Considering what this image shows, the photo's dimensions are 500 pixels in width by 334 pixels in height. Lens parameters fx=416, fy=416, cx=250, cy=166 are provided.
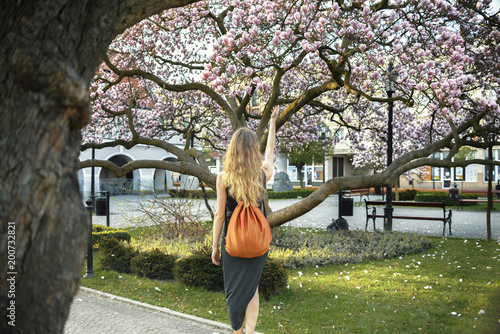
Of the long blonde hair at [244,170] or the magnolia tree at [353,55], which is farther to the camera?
the magnolia tree at [353,55]

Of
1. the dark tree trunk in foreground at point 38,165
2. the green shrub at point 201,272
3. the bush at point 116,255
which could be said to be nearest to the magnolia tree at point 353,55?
the bush at point 116,255

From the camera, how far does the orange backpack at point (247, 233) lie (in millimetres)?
3574

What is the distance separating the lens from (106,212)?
13.8 metres

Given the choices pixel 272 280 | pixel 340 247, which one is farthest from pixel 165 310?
pixel 340 247

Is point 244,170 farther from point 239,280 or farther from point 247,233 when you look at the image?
point 239,280

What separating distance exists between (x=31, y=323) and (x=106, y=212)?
1298 centimetres

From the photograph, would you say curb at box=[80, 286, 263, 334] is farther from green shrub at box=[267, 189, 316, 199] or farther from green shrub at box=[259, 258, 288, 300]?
green shrub at box=[267, 189, 316, 199]

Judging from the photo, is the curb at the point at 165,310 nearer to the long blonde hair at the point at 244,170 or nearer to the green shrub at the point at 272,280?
the green shrub at the point at 272,280

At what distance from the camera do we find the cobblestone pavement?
189 inches

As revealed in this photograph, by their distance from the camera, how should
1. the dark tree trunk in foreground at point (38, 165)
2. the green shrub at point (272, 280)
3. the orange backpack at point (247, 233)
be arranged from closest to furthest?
the dark tree trunk in foreground at point (38, 165)
the orange backpack at point (247, 233)
the green shrub at point (272, 280)

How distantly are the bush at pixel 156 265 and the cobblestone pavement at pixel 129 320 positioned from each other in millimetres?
1233

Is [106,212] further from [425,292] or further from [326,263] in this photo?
[425,292]

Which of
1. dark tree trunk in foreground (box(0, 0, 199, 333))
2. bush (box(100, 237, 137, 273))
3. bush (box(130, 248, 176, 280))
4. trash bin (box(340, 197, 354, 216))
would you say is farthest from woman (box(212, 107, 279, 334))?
trash bin (box(340, 197, 354, 216))

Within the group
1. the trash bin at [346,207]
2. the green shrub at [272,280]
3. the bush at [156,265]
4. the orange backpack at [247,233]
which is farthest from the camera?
the trash bin at [346,207]
